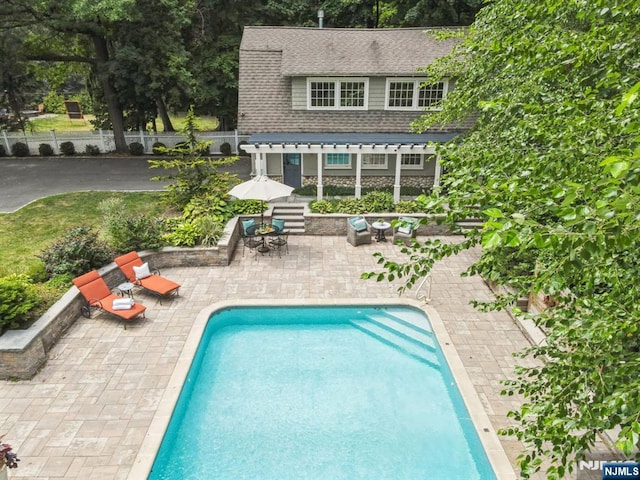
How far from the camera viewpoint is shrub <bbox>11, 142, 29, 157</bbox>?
2992cm

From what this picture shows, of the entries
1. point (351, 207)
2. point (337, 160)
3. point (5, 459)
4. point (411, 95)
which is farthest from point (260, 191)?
point (5, 459)

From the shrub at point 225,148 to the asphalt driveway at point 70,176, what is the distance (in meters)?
1.10

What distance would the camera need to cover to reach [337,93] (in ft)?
70.1

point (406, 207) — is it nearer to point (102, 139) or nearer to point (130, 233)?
point (130, 233)

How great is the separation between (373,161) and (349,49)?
5.66m

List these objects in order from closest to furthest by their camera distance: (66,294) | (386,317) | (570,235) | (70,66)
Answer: (570,235) → (66,294) → (386,317) → (70,66)

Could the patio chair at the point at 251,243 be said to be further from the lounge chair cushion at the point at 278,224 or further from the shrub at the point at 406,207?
the shrub at the point at 406,207

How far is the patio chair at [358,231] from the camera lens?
17.4 metres

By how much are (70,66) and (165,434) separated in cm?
3724

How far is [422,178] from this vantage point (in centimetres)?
2225

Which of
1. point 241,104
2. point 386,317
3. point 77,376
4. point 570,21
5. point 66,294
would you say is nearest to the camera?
point 77,376

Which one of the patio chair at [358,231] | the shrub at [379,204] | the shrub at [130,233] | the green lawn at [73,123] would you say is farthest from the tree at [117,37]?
the patio chair at [358,231]

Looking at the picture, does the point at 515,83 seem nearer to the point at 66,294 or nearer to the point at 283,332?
the point at 283,332

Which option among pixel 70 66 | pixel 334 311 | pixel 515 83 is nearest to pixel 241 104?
pixel 334 311
